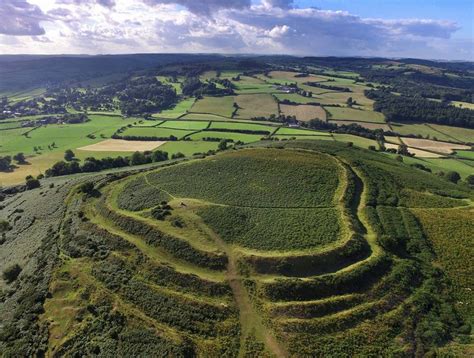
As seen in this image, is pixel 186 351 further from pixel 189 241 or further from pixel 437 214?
pixel 437 214

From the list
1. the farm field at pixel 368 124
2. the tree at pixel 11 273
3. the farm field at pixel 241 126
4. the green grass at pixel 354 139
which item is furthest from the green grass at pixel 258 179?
the farm field at pixel 368 124

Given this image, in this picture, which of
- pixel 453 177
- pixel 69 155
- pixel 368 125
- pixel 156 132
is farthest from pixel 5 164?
pixel 368 125

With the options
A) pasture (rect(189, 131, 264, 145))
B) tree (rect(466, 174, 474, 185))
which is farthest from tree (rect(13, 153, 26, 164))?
tree (rect(466, 174, 474, 185))

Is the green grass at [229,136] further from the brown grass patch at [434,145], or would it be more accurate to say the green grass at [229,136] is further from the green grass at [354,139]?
the brown grass patch at [434,145]

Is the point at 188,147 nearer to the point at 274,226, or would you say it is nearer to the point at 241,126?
the point at 241,126

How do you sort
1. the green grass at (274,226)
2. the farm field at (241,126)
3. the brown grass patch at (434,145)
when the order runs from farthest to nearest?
the farm field at (241,126) < the brown grass patch at (434,145) < the green grass at (274,226)

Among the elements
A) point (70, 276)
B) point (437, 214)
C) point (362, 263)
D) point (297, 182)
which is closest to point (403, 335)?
point (362, 263)
